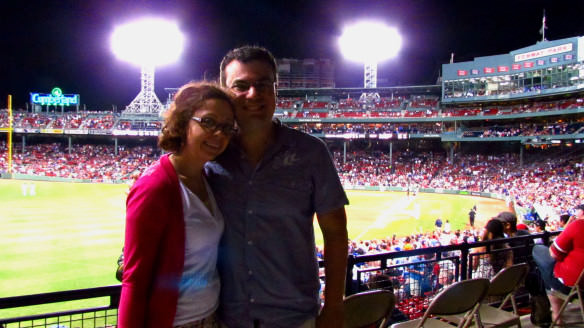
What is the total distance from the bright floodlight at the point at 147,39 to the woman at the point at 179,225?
4986 centimetres

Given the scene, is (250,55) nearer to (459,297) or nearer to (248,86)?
(248,86)

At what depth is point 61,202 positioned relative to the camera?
27.1 meters

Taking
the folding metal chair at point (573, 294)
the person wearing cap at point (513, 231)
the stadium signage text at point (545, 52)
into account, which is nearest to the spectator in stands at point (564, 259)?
the folding metal chair at point (573, 294)

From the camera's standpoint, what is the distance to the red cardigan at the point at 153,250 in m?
1.67

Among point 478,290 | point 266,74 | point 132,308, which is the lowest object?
point 478,290

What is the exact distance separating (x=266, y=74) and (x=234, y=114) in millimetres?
280

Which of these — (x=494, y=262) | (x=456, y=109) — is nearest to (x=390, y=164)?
(x=456, y=109)

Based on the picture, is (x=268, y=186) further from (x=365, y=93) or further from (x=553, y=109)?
(x=365, y=93)

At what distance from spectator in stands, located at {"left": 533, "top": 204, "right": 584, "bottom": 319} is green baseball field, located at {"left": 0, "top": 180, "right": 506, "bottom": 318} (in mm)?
8759

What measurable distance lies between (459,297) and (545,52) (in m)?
50.4

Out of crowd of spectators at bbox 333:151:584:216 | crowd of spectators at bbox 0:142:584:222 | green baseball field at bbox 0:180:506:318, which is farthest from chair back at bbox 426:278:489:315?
crowd of spectators at bbox 0:142:584:222

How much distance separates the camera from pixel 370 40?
52.1 meters

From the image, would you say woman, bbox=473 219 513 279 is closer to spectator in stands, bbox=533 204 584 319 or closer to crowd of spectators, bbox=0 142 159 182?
spectator in stands, bbox=533 204 584 319

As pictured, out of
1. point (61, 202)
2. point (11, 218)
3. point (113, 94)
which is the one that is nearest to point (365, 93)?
point (61, 202)
